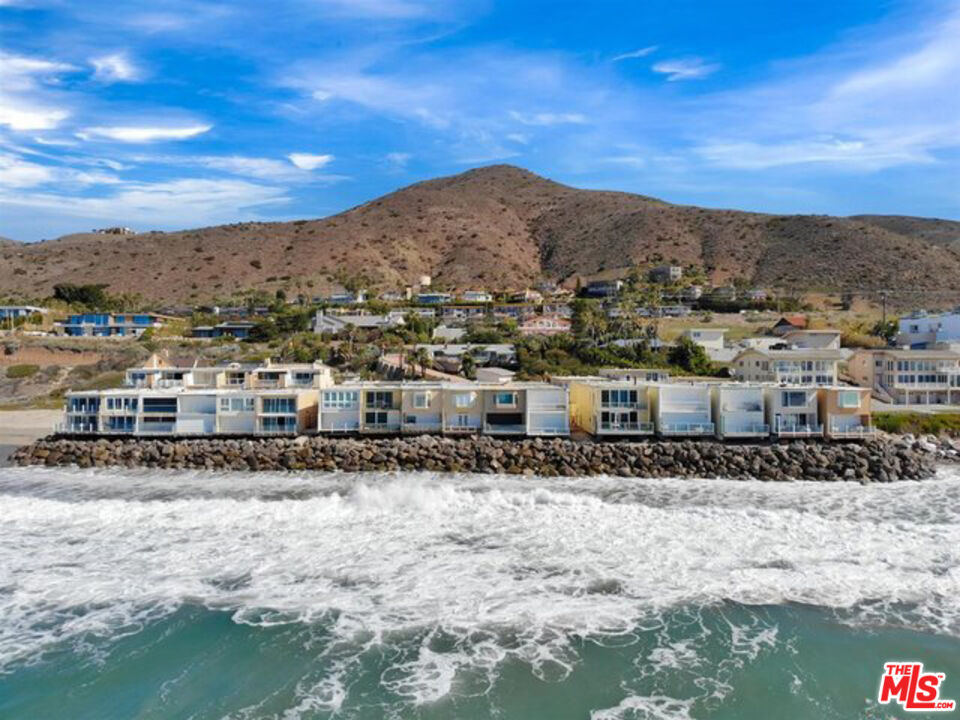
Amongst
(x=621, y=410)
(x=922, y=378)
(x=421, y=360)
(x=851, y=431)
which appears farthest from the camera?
(x=421, y=360)

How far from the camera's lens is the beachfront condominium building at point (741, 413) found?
30797 millimetres

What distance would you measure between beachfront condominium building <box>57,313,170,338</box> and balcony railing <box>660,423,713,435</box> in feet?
184

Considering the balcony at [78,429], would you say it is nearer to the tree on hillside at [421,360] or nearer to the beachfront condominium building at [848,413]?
the tree on hillside at [421,360]

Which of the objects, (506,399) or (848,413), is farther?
(506,399)

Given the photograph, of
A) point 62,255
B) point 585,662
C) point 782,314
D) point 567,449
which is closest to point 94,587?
point 585,662

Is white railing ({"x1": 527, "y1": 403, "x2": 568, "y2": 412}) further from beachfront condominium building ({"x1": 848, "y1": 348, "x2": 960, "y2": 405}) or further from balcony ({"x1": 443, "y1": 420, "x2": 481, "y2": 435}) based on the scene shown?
beachfront condominium building ({"x1": 848, "y1": 348, "x2": 960, "y2": 405})

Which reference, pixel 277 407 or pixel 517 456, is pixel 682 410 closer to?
pixel 517 456

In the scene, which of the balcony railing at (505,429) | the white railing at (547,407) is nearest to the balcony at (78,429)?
the balcony railing at (505,429)

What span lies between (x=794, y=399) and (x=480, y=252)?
3667 inches

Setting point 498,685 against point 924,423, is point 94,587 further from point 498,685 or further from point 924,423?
point 924,423

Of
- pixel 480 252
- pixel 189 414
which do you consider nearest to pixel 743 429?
Result: pixel 189 414

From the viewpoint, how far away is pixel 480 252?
121 metres

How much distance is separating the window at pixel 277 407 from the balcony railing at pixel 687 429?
54.6 ft

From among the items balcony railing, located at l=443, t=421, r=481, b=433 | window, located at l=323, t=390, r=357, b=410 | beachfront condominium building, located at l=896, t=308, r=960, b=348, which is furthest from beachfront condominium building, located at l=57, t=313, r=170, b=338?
beachfront condominium building, located at l=896, t=308, r=960, b=348
